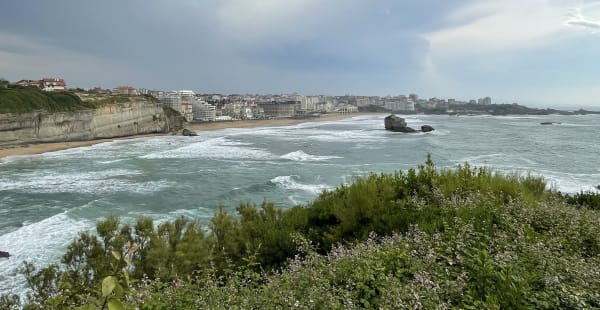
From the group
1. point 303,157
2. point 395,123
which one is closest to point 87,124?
point 303,157

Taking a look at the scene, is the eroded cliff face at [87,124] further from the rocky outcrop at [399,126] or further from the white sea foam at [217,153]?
the rocky outcrop at [399,126]

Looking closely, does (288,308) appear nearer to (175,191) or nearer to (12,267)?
(12,267)

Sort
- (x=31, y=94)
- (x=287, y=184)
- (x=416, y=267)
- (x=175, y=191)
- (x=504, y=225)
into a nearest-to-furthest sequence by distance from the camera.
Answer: (x=416, y=267) < (x=504, y=225) < (x=175, y=191) < (x=287, y=184) < (x=31, y=94)

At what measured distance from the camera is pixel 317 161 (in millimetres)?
40500

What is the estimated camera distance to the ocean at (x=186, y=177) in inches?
772

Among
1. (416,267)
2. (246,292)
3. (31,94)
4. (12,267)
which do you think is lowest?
(12,267)

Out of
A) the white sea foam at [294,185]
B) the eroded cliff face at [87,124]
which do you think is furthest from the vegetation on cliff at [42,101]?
the white sea foam at [294,185]

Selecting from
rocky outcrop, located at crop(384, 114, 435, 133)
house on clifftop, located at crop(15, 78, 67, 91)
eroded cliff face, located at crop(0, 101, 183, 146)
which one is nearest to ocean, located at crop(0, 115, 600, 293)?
eroded cliff face, located at crop(0, 101, 183, 146)

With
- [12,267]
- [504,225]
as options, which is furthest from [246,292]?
[12,267]

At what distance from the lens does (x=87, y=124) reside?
6644 centimetres

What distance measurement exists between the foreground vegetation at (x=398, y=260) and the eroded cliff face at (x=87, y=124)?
56.0 m

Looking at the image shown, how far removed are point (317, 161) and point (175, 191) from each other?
17.0 m

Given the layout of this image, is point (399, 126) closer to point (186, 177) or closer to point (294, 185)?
point (294, 185)

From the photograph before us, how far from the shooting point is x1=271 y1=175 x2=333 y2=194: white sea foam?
26.8 metres
